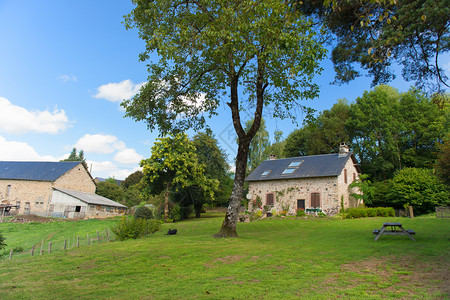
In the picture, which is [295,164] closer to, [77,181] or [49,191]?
[49,191]

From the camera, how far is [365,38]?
7.16 meters

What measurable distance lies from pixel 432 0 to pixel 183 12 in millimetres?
10406

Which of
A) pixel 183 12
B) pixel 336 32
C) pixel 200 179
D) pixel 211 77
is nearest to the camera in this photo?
pixel 336 32

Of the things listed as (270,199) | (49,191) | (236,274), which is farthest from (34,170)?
(236,274)

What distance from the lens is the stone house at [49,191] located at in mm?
38406

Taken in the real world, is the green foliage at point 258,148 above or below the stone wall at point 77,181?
above

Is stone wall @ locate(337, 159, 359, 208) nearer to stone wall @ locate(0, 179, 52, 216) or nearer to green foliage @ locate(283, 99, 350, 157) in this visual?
green foliage @ locate(283, 99, 350, 157)

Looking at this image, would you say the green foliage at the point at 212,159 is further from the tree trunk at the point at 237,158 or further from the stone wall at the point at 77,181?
the tree trunk at the point at 237,158

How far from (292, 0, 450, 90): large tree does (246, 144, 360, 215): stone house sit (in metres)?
19.5

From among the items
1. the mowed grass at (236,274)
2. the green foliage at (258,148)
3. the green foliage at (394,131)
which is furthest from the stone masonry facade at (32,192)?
the green foliage at (394,131)

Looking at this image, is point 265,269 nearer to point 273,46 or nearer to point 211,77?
point 273,46

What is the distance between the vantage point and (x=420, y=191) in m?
27.7

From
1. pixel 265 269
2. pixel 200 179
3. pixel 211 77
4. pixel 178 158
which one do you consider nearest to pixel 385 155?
pixel 200 179

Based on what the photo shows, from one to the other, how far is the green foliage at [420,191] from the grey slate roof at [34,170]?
43218 mm
